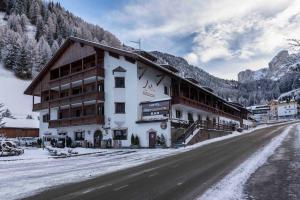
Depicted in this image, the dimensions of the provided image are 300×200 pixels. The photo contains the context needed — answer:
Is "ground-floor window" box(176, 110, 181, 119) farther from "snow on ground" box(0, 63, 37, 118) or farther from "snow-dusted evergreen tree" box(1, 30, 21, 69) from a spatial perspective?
"snow-dusted evergreen tree" box(1, 30, 21, 69)

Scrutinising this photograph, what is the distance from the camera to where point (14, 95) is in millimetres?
98062

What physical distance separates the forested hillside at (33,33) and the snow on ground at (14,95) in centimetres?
404

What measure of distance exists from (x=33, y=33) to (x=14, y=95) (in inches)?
2742

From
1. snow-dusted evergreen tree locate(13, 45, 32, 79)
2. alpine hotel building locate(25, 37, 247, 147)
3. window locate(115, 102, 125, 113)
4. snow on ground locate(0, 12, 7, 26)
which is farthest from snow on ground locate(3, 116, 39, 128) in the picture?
snow on ground locate(0, 12, 7, 26)

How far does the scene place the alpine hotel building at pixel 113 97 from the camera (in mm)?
40250

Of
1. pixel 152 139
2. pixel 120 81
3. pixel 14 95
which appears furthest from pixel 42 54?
pixel 152 139

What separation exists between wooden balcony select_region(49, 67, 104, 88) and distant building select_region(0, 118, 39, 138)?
19.0 metres

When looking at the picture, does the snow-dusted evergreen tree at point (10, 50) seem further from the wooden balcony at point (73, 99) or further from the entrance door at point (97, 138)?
the entrance door at point (97, 138)

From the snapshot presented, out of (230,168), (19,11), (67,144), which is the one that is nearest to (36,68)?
(19,11)

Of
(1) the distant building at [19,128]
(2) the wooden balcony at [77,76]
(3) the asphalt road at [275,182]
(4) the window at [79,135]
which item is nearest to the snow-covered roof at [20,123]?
(1) the distant building at [19,128]

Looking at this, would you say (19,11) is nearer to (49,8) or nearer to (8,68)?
(49,8)

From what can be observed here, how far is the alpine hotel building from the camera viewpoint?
1585 inches

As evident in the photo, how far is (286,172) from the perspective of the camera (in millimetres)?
14922

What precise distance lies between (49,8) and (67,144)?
160m
